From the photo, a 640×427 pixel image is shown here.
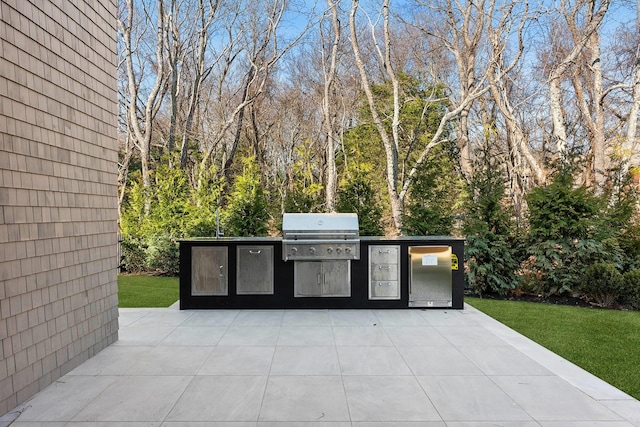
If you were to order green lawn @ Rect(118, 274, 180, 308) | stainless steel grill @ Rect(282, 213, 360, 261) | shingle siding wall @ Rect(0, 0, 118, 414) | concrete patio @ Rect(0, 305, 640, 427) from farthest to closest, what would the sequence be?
green lawn @ Rect(118, 274, 180, 308) → stainless steel grill @ Rect(282, 213, 360, 261) → shingle siding wall @ Rect(0, 0, 118, 414) → concrete patio @ Rect(0, 305, 640, 427)

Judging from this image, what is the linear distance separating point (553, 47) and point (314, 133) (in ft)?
30.0

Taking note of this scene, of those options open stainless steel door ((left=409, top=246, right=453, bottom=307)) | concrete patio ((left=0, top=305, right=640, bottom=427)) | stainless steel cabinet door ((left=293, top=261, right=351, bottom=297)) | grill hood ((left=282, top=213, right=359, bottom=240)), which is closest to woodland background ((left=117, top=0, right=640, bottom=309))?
open stainless steel door ((left=409, top=246, right=453, bottom=307))

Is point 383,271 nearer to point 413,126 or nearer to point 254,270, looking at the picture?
point 254,270

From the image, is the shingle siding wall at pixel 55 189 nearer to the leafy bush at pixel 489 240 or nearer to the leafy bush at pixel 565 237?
the leafy bush at pixel 489 240

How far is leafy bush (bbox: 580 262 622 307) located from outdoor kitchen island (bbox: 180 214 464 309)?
2281 millimetres

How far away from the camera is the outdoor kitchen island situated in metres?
5.68

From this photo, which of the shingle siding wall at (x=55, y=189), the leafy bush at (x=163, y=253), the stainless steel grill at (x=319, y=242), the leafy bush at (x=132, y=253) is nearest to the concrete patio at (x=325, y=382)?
the shingle siding wall at (x=55, y=189)

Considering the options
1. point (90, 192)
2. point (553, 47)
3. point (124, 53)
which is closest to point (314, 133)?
point (124, 53)

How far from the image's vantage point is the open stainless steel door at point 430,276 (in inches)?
225

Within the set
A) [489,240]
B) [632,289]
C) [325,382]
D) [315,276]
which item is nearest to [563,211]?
[489,240]

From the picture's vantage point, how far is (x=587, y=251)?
21.9 ft

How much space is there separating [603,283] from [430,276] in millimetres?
2620

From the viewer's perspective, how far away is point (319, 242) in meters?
5.53

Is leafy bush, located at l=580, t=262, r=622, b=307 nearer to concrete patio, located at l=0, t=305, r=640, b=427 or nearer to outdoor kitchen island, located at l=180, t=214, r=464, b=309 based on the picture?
outdoor kitchen island, located at l=180, t=214, r=464, b=309
